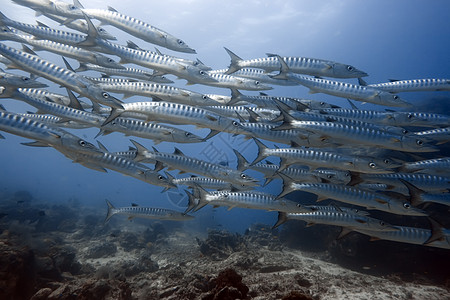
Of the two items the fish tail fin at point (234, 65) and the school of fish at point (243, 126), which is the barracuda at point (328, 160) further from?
the fish tail fin at point (234, 65)

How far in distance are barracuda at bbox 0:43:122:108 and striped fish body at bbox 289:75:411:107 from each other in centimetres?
438

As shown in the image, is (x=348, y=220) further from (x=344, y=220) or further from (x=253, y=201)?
(x=253, y=201)

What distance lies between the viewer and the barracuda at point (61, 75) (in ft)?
15.8

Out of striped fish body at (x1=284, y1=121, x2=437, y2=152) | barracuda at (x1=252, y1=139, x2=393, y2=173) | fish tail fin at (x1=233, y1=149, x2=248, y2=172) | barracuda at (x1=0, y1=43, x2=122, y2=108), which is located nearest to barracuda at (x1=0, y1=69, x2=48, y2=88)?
barracuda at (x1=0, y1=43, x2=122, y2=108)

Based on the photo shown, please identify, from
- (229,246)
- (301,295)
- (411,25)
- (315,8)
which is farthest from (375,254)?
(411,25)

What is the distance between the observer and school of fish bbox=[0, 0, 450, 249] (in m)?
5.08

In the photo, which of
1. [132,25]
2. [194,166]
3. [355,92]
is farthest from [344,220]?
[132,25]

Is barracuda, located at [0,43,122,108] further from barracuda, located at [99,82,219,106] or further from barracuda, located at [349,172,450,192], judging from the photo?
barracuda, located at [349,172,450,192]

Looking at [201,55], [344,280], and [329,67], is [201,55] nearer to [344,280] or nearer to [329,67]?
[329,67]

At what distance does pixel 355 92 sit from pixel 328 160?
2.04m

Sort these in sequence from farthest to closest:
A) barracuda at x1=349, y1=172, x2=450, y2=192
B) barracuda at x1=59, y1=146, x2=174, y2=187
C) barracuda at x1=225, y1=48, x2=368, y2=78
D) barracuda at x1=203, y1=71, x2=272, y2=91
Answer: barracuda at x1=203, y1=71, x2=272, y2=91
barracuda at x1=225, y1=48, x2=368, y2=78
barracuda at x1=349, y1=172, x2=450, y2=192
barracuda at x1=59, y1=146, x2=174, y2=187

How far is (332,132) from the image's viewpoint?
533 cm

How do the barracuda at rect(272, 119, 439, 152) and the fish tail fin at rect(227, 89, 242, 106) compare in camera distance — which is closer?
the barracuda at rect(272, 119, 439, 152)

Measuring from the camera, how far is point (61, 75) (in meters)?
4.96
